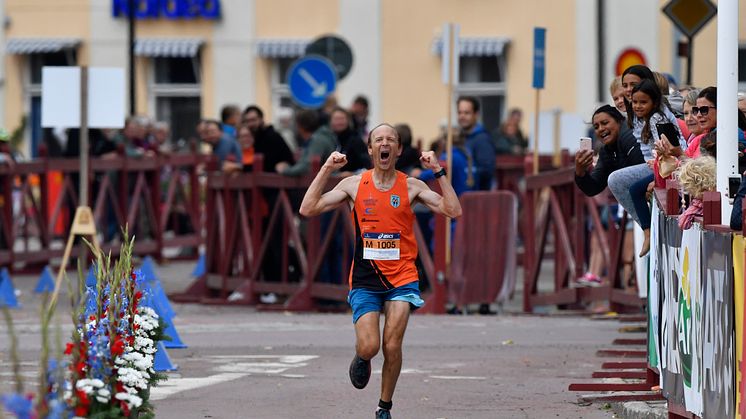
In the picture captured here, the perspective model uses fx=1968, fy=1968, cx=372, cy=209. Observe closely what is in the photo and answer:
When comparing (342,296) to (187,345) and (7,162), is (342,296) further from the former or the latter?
(7,162)

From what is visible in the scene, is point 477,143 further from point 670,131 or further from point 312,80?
point 670,131

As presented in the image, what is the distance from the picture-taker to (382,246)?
1073cm

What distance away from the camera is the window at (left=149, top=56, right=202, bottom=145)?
130 ft

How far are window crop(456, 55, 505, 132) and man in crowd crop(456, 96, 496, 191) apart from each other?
58.7 ft

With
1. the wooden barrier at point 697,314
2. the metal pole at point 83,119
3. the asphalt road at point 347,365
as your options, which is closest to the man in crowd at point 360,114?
the asphalt road at point 347,365

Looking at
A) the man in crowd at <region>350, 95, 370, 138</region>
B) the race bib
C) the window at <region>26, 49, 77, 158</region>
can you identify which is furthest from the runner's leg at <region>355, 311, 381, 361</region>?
the window at <region>26, 49, 77, 158</region>

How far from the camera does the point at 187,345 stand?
1516cm

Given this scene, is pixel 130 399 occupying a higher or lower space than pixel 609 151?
lower

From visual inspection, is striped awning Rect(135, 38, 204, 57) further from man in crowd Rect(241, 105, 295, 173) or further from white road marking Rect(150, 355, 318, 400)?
white road marking Rect(150, 355, 318, 400)

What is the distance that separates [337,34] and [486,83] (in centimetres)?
314

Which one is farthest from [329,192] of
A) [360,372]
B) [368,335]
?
[360,372]

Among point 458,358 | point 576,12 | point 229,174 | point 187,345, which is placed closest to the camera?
point 458,358

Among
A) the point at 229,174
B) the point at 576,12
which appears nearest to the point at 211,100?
the point at 576,12

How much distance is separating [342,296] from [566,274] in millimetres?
2132
